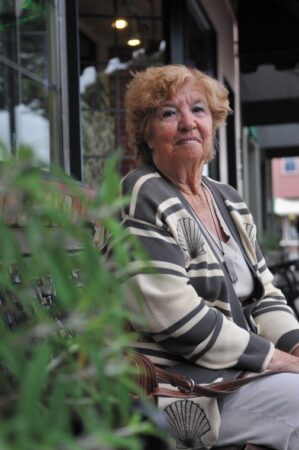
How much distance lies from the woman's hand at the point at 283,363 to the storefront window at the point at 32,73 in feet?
7.30

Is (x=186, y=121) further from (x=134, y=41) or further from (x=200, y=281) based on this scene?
(x=134, y=41)

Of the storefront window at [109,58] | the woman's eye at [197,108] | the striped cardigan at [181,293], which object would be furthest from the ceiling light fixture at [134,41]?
the striped cardigan at [181,293]

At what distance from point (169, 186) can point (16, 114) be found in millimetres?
2211

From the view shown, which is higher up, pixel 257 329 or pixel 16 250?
pixel 16 250

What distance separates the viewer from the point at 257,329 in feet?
6.89

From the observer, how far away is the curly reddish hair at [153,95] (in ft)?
6.76

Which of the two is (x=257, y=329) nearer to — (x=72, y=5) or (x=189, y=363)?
(x=189, y=363)

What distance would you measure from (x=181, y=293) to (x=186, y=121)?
0.59 metres

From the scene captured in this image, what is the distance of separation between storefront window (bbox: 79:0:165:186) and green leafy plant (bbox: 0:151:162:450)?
621 centimetres

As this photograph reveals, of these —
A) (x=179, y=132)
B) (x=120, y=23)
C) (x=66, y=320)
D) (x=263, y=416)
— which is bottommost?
(x=263, y=416)

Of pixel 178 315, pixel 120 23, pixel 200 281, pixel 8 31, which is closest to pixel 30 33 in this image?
pixel 8 31

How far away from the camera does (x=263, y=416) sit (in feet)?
5.63

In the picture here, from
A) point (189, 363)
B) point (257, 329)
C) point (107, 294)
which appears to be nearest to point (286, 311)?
point (257, 329)

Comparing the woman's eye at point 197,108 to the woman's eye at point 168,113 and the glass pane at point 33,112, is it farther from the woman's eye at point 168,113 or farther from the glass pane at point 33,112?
the glass pane at point 33,112
